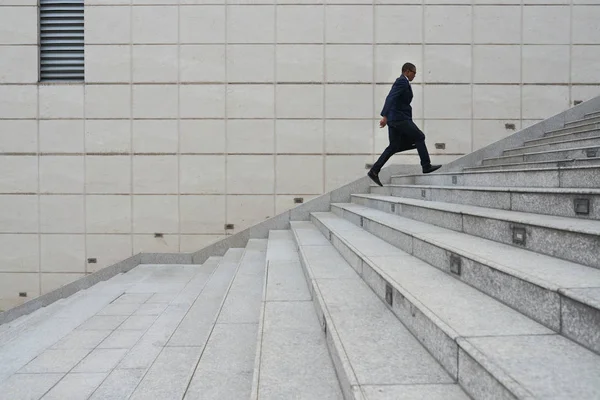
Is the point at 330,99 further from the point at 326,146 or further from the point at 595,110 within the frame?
the point at 595,110

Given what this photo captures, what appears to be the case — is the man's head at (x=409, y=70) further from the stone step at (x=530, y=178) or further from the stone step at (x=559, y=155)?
the stone step at (x=559, y=155)

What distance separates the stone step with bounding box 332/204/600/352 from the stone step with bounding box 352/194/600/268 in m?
0.06

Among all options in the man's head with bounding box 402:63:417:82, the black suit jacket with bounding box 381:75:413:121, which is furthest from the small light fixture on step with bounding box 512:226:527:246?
the man's head with bounding box 402:63:417:82

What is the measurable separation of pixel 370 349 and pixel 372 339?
115 millimetres

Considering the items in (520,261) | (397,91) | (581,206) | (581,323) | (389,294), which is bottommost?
(389,294)

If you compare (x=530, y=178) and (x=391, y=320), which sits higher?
(x=530, y=178)

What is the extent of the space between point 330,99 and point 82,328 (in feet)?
16.2

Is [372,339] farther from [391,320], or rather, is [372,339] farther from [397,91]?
[397,91]

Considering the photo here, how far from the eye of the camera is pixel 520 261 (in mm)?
1940

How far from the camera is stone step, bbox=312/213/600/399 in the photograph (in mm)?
1173

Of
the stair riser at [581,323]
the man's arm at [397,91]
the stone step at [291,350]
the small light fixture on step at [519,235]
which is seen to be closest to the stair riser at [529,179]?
the small light fixture on step at [519,235]

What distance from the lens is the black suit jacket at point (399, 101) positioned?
4.84m

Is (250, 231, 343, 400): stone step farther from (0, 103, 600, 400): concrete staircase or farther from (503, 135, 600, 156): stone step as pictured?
(503, 135, 600, 156): stone step

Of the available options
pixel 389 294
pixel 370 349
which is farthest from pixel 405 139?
pixel 370 349
